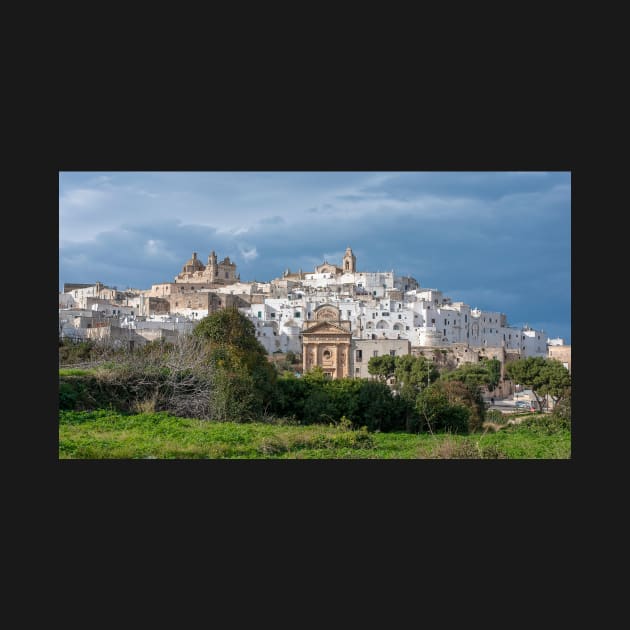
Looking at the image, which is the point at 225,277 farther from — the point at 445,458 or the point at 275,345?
the point at 445,458

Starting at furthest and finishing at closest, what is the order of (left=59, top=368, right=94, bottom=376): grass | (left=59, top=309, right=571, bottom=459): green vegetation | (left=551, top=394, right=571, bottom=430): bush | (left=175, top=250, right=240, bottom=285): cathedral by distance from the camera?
(left=175, top=250, right=240, bottom=285): cathedral < (left=551, top=394, right=571, bottom=430): bush < (left=59, top=368, right=94, bottom=376): grass < (left=59, top=309, right=571, bottom=459): green vegetation

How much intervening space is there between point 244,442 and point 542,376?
1498 centimetres

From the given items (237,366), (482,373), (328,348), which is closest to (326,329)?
(328,348)

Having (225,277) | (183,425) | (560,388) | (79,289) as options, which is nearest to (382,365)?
(560,388)

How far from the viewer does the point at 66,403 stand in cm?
920

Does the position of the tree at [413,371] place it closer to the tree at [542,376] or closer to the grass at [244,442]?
the tree at [542,376]

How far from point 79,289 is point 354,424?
30.9m

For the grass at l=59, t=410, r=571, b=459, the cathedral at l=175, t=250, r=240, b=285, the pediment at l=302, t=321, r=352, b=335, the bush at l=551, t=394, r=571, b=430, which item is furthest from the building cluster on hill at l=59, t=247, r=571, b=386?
the grass at l=59, t=410, r=571, b=459

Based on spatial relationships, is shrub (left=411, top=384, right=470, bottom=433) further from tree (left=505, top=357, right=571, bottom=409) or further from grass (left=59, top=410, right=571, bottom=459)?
tree (left=505, top=357, right=571, bottom=409)

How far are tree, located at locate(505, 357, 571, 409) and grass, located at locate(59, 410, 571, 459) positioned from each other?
1113cm

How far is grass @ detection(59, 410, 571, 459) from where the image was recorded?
290 inches

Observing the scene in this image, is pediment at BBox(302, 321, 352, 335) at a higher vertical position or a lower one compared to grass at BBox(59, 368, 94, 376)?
higher

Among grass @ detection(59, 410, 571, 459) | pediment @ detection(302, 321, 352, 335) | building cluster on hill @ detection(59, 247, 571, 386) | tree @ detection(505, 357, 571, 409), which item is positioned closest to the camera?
grass @ detection(59, 410, 571, 459)

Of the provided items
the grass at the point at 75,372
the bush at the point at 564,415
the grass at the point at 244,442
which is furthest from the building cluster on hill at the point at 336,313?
the grass at the point at 244,442
